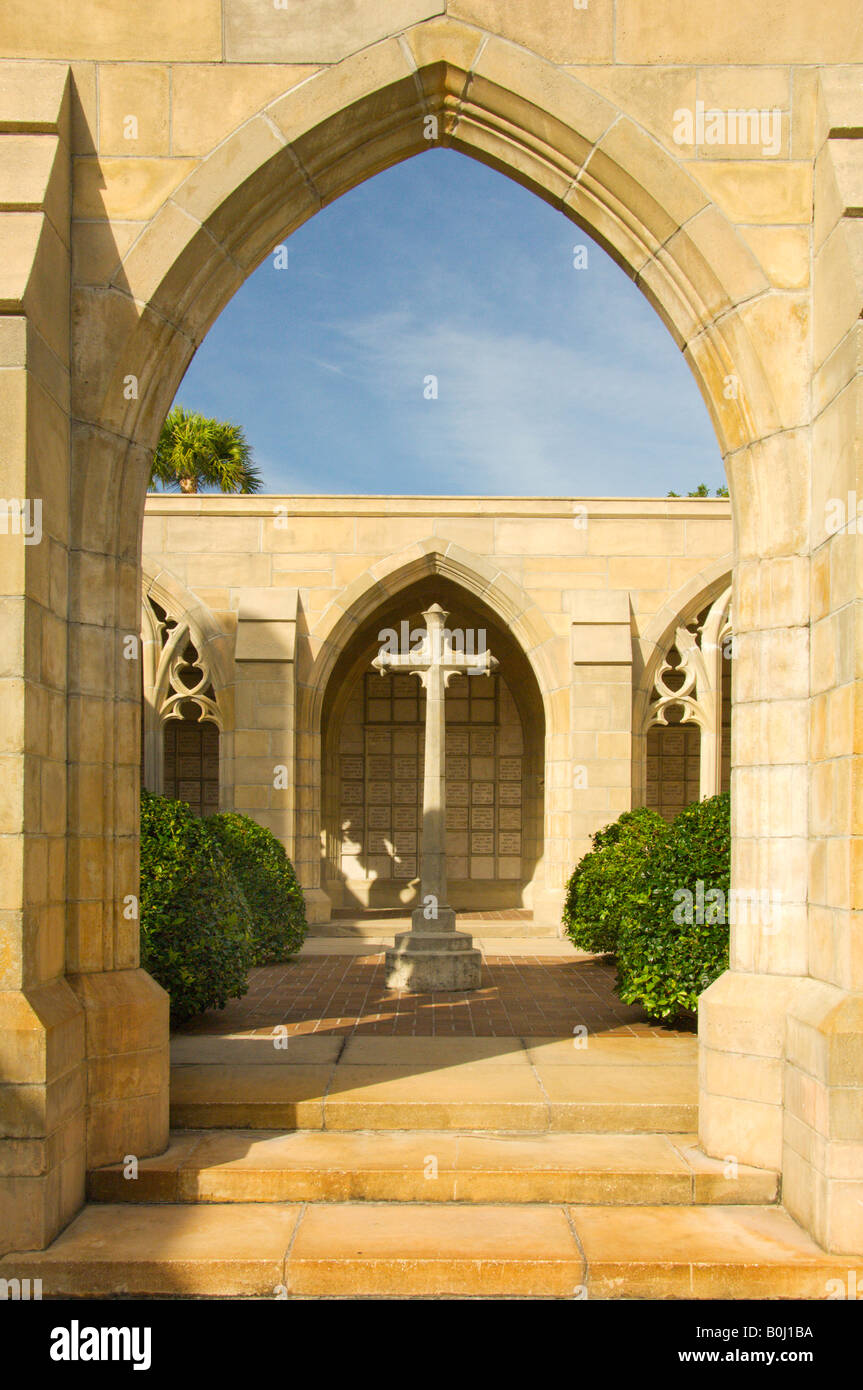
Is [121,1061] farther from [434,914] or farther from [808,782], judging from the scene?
[434,914]

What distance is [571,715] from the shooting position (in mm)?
11602

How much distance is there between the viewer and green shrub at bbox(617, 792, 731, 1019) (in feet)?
19.5

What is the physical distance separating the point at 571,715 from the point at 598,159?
7828 millimetres

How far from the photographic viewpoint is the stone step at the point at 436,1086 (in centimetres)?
453

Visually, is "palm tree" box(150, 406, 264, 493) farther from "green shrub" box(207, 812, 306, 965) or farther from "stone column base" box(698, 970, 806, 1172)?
"stone column base" box(698, 970, 806, 1172)

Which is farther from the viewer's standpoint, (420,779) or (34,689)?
(420,779)

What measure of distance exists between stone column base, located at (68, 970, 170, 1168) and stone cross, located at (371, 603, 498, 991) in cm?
400

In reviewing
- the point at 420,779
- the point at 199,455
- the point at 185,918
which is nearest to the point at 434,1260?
the point at 185,918

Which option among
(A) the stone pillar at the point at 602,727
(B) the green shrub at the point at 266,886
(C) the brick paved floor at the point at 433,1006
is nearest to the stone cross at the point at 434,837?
(C) the brick paved floor at the point at 433,1006

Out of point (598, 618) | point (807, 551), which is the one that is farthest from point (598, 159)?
point (598, 618)

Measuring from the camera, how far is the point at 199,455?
1931 cm

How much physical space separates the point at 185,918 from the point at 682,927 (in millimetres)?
2774

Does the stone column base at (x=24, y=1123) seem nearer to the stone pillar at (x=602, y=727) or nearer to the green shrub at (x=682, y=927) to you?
the green shrub at (x=682, y=927)

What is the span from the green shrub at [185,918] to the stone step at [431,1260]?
2337 mm
